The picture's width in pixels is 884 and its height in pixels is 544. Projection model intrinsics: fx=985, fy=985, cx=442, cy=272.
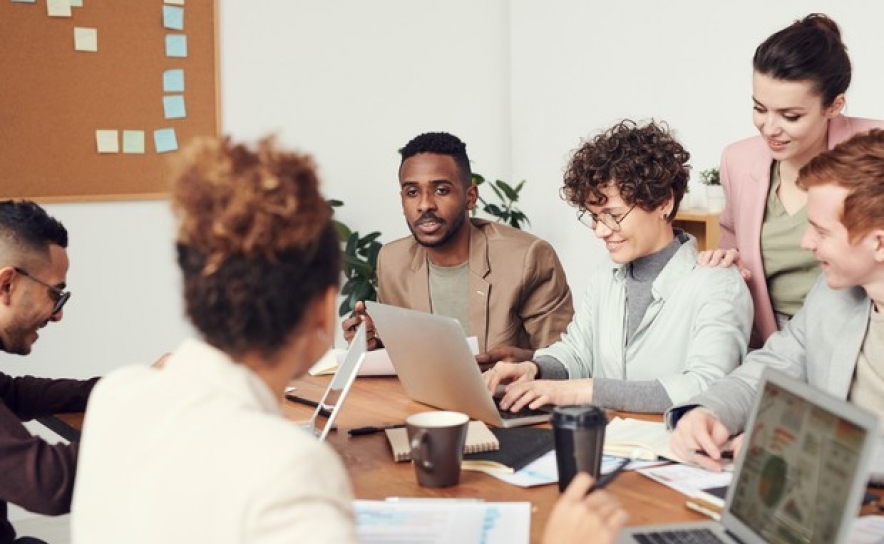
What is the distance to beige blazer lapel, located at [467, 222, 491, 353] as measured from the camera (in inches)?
107

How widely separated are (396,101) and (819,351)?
10.1 ft

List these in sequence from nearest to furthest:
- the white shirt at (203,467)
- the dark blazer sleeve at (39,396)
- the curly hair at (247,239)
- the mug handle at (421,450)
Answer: the white shirt at (203,467) < the curly hair at (247,239) < the mug handle at (421,450) < the dark blazer sleeve at (39,396)

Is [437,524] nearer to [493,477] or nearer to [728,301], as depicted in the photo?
[493,477]

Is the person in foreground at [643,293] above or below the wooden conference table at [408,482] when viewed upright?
above

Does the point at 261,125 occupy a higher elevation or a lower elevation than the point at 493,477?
higher

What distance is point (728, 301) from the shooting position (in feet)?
6.57

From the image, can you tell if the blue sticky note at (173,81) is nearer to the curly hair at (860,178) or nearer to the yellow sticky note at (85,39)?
the yellow sticky note at (85,39)

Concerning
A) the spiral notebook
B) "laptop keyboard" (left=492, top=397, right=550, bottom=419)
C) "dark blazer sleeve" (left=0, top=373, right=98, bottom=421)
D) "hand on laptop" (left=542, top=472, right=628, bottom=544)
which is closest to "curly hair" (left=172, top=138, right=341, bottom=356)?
"hand on laptop" (left=542, top=472, right=628, bottom=544)

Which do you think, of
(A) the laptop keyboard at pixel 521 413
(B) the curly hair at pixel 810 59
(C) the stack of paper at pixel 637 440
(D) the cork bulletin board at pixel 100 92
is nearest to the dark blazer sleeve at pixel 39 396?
(A) the laptop keyboard at pixel 521 413

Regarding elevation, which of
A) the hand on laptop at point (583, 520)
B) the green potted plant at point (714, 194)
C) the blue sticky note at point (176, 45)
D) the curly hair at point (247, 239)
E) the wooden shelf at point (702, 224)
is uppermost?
the blue sticky note at point (176, 45)

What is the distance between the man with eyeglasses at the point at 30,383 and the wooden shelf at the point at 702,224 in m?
2.00

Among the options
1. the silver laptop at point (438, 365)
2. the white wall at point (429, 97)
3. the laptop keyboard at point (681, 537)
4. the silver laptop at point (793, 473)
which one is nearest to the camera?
the silver laptop at point (793, 473)

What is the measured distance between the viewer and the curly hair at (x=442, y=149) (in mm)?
2779

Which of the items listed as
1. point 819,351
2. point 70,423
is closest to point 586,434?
point 819,351
